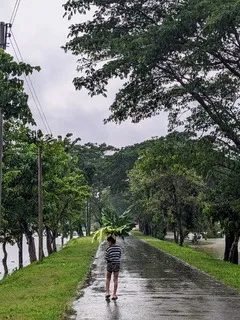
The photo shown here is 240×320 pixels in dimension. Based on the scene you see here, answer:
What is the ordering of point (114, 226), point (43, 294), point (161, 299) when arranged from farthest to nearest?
point (43, 294) < point (114, 226) < point (161, 299)

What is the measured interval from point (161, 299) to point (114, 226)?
2.12m

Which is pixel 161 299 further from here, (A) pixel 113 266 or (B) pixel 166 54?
(B) pixel 166 54

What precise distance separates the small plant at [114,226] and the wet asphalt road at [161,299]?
5.22 feet

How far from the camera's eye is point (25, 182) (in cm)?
3275

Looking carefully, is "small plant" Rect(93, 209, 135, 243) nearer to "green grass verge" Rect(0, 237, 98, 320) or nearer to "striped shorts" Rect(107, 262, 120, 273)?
"striped shorts" Rect(107, 262, 120, 273)

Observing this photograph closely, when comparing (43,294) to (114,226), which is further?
(43,294)

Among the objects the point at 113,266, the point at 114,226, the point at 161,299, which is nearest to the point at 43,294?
the point at 113,266

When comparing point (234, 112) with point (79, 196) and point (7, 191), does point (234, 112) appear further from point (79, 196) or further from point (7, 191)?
point (79, 196)

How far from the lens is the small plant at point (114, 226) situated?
14523 mm

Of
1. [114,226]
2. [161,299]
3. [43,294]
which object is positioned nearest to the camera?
[161,299]

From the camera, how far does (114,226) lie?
14.7 meters

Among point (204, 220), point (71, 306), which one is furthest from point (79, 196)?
point (71, 306)

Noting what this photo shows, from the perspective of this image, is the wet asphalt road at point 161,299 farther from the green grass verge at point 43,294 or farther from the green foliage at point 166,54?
the green foliage at point 166,54

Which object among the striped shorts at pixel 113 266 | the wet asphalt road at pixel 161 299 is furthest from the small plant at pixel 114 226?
the wet asphalt road at pixel 161 299
